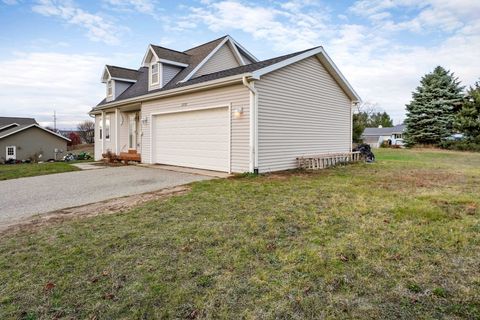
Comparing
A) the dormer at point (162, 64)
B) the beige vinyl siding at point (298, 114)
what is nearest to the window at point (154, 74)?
the dormer at point (162, 64)

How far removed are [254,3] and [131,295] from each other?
480 inches

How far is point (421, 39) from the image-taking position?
14.6 m

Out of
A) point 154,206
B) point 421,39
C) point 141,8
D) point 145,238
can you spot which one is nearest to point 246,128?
point 154,206

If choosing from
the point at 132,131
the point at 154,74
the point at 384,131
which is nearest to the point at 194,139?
the point at 154,74

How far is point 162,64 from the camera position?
13.2 meters

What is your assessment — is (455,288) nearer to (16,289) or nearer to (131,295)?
(131,295)

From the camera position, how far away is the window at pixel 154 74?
13430mm

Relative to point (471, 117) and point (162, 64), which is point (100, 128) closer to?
point (162, 64)

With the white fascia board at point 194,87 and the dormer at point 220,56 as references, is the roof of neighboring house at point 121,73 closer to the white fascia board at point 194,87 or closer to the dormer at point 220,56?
the white fascia board at point 194,87

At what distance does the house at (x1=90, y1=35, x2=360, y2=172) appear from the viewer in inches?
336

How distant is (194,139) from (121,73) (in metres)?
10.0

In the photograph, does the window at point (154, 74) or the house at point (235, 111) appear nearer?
the house at point (235, 111)

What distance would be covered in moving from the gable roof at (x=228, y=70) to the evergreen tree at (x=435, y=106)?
1623cm

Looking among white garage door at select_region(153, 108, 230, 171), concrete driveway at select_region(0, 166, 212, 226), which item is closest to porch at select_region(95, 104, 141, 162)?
white garage door at select_region(153, 108, 230, 171)
